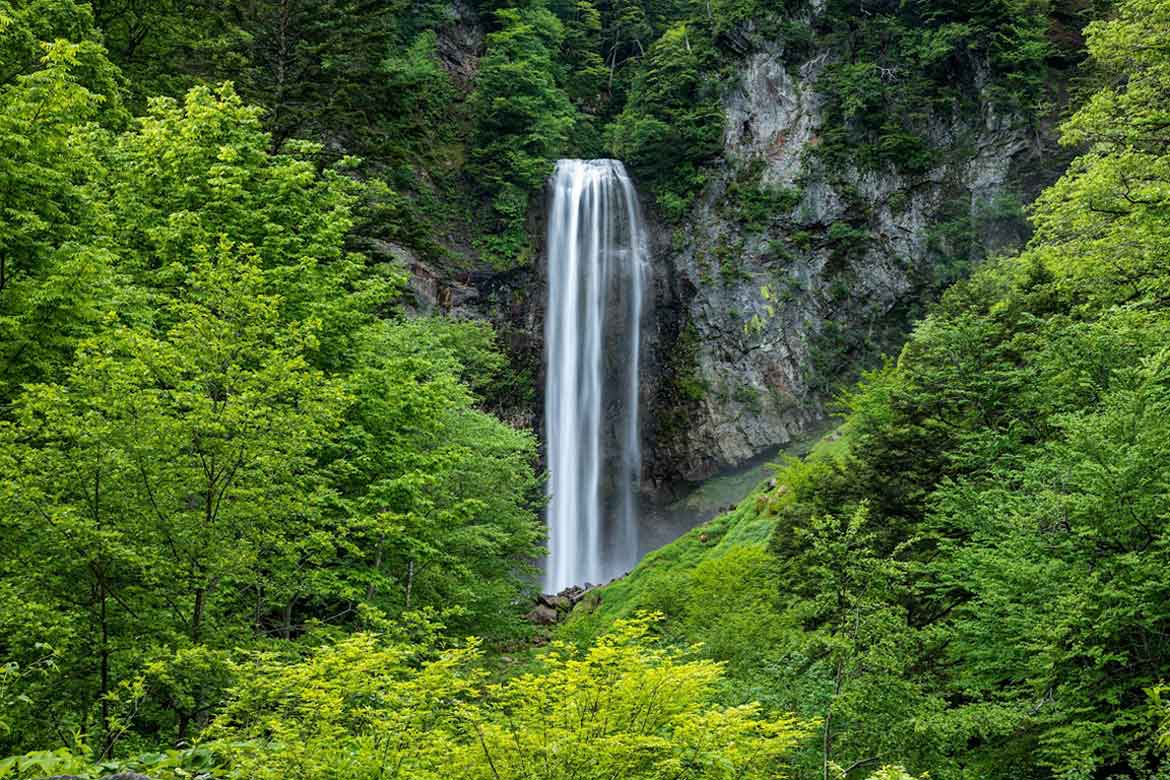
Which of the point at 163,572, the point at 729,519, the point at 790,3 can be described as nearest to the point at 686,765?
the point at 163,572

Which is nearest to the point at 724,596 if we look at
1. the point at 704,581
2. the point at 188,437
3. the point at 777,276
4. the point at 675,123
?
the point at 704,581

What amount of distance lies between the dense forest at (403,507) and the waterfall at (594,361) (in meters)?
15.2

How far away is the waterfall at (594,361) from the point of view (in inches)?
1430

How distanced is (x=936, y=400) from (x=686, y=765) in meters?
7.99

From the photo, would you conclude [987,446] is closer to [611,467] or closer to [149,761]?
[149,761]

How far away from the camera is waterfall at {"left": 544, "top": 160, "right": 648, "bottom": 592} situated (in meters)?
36.3

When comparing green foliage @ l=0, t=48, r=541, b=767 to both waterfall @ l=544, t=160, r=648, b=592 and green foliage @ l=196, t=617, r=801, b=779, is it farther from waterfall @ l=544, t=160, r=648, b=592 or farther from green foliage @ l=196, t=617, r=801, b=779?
waterfall @ l=544, t=160, r=648, b=592

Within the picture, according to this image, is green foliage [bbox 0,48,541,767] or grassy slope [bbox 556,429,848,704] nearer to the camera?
green foliage [bbox 0,48,541,767]

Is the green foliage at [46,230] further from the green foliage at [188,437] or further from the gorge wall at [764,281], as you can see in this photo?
the gorge wall at [764,281]

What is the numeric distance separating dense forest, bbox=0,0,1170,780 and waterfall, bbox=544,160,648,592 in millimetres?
15187

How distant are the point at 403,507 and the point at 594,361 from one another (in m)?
25.6

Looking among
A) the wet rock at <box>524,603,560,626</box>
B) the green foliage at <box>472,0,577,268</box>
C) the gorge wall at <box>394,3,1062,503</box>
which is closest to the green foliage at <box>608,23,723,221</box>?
the gorge wall at <box>394,3,1062,503</box>

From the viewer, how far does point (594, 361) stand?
123ft

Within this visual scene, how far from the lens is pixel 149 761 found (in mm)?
4141
